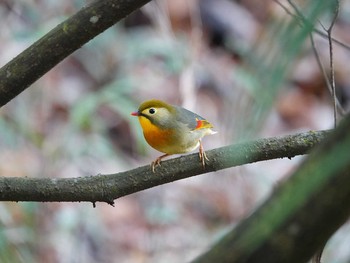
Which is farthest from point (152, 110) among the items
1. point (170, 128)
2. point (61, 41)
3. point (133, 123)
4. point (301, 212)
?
point (301, 212)

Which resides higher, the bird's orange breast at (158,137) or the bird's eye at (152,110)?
the bird's eye at (152,110)

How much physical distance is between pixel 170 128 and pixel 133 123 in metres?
1.04

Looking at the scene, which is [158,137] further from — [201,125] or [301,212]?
[301,212]

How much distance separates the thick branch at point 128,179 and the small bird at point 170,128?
0.80 meters

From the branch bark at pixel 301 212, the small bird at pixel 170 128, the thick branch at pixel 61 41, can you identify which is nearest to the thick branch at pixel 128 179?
the thick branch at pixel 61 41

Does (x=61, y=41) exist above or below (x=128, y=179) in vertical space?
above

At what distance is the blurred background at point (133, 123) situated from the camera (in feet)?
13.8

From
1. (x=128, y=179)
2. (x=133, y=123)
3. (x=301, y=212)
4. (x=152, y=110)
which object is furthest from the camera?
(x=133, y=123)

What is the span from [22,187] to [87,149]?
94.6 inches

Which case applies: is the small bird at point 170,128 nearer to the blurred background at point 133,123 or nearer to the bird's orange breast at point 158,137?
the bird's orange breast at point 158,137

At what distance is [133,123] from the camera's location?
3.78m

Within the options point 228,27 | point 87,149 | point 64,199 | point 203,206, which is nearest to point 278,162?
point 203,206

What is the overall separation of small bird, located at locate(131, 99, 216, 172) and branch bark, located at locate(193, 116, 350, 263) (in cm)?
217

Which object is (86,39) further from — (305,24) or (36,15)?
(36,15)
